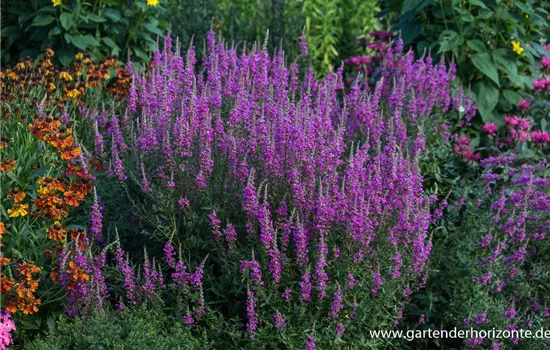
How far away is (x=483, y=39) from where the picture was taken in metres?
5.64

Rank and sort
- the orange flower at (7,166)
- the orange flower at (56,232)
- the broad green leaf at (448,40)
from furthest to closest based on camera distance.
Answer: the broad green leaf at (448,40)
the orange flower at (7,166)
the orange flower at (56,232)

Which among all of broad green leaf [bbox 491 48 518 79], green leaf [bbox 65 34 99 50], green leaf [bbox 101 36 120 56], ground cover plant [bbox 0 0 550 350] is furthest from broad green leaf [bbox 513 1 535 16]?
green leaf [bbox 65 34 99 50]

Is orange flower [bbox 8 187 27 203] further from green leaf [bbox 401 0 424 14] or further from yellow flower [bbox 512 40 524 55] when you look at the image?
yellow flower [bbox 512 40 524 55]

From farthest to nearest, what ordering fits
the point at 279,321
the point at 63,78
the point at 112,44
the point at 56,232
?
the point at 112,44
the point at 63,78
the point at 56,232
the point at 279,321

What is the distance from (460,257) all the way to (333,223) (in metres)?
0.83

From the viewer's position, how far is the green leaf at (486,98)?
5.46 m

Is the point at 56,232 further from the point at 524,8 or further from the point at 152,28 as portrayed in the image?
the point at 524,8

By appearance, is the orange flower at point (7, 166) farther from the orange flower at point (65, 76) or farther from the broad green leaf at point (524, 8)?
the broad green leaf at point (524, 8)

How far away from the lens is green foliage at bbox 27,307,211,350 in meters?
3.09

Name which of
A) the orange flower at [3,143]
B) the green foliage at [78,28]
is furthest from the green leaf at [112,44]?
the orange flower at [3,143]

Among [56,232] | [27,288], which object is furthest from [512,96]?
[27,288]

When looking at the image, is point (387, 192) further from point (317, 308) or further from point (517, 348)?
point (517, 348)

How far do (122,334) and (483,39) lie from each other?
362cm

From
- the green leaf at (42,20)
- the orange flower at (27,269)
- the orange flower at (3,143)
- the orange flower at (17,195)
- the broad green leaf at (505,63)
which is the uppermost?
the green leaf at (42,20)
